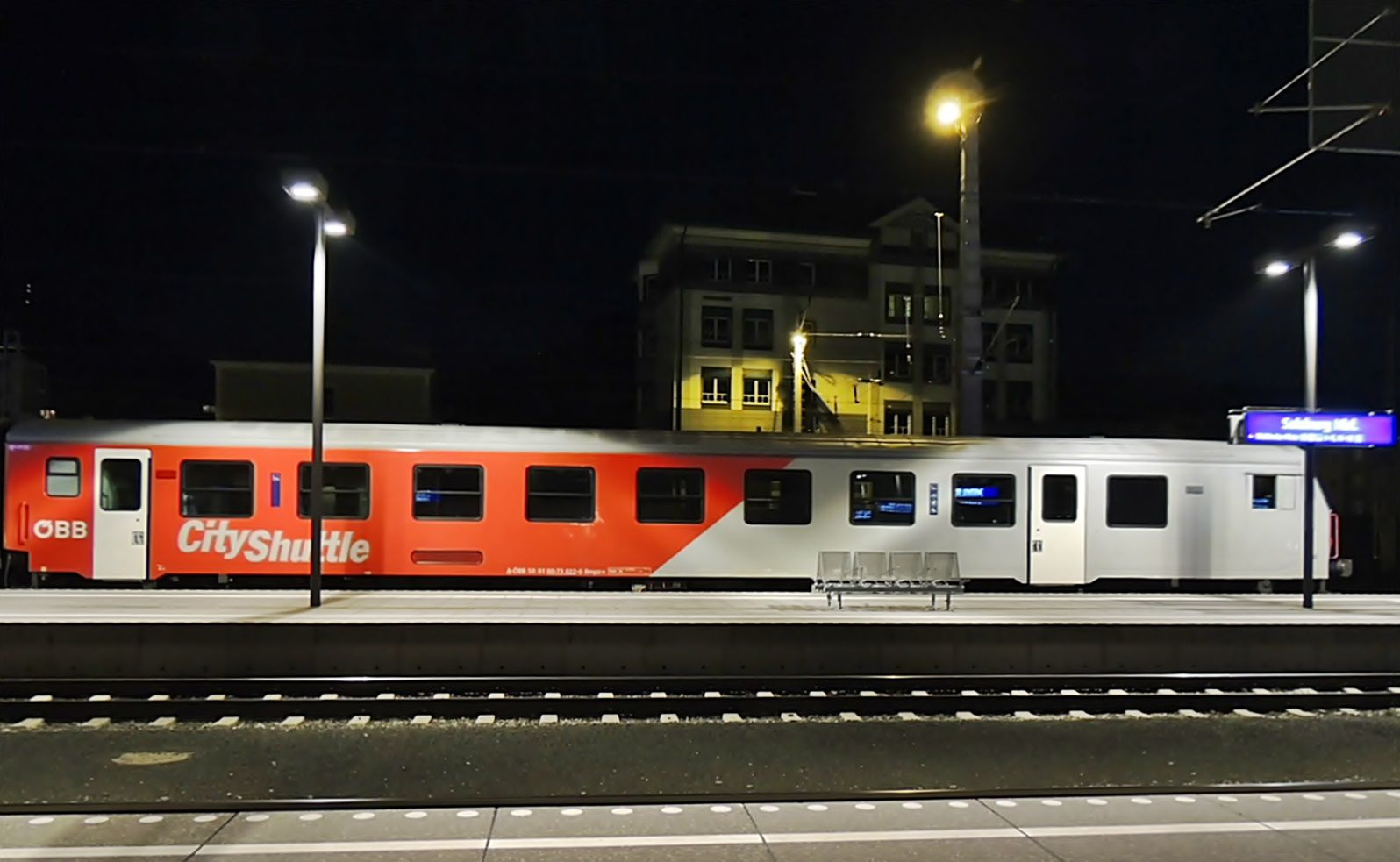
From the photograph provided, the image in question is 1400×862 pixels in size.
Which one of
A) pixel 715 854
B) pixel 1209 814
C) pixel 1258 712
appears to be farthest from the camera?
pixel 1258 712

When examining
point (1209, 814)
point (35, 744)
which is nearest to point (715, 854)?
point (1209, 814)

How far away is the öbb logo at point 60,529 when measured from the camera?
13.6 m

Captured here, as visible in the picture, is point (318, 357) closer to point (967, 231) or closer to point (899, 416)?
point (967, 231)

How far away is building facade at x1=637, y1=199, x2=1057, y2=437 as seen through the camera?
126ft

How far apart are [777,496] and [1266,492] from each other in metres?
8.26

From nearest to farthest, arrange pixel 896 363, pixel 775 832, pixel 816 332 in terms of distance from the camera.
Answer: pixel 775 832, pixel 816 332, pixel 896 363

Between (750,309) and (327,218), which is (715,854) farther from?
(750,309)

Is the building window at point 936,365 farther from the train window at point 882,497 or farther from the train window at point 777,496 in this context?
the train window at point 777,496

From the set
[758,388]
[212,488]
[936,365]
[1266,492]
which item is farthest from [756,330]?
[212,488]

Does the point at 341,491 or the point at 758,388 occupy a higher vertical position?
the point at 758,388

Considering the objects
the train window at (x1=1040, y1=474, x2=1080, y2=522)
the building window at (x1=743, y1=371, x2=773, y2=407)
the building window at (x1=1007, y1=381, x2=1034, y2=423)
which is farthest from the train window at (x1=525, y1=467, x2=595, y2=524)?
the building window at (x1=1007, y1=381, x2=1034, y2=423)

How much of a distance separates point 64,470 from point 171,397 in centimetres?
2349

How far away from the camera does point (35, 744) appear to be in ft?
25.4

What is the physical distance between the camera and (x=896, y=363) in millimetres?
40562
